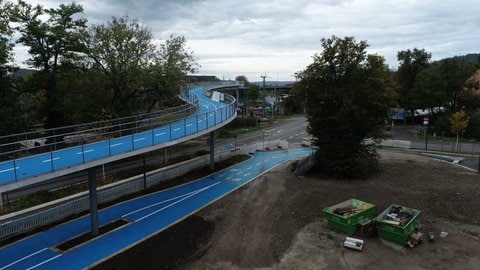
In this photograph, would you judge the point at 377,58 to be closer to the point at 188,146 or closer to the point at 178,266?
the point at 178,266

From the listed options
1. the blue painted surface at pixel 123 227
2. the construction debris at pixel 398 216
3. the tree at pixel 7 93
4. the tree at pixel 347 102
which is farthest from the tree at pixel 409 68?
the tree at pixel 7 93

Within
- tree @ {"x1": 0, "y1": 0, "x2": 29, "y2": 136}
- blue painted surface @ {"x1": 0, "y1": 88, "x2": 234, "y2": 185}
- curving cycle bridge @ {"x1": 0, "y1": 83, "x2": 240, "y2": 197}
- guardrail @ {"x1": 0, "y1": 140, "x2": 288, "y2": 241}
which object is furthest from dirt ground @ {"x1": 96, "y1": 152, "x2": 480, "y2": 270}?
tree @ {"x1": 0, "y1": 0, "x2": 29, "y2": 136}

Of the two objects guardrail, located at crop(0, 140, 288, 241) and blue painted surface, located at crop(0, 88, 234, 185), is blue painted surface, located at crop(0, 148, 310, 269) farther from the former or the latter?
blue painted surface, located at crop(0, 88, 234, 185)

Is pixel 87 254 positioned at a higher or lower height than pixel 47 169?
lower

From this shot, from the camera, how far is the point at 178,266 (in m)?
14.9

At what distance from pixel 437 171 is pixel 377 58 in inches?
404

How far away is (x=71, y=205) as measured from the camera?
67.1ft

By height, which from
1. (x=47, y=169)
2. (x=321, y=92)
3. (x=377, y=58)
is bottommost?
(x=47, y=169)

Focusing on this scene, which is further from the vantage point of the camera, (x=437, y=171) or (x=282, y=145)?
(x=282, y=145)

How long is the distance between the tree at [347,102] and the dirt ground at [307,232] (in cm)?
246

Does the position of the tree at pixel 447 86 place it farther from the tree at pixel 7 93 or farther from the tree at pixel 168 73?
the tree at pixel 7 93

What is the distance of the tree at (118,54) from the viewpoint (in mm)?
31219

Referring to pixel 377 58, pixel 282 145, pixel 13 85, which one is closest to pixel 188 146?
pixel 282 145

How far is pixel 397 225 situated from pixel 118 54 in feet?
84.9
